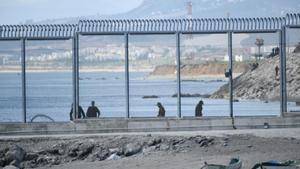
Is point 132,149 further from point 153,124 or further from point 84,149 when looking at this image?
point 153,124

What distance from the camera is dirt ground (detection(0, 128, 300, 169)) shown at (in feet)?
72.3

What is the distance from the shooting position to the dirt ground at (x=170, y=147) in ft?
72.3

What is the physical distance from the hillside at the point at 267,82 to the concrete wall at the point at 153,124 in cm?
3702

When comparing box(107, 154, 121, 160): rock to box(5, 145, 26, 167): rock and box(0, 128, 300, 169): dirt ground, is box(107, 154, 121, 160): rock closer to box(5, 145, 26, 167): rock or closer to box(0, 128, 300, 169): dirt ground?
box(0, 128, 300, 169): dirt ground

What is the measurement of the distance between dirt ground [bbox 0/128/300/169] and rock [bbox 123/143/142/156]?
0.08 meters

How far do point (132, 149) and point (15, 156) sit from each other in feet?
10.4

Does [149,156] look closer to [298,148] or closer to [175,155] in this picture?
[175,155]

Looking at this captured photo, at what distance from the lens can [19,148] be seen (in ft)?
81.6

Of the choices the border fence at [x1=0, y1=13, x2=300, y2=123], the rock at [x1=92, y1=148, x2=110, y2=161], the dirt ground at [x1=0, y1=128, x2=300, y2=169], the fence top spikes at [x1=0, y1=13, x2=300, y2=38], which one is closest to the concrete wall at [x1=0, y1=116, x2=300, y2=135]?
the border fence at [x1=0, y1=13, x2=300, y2=123]

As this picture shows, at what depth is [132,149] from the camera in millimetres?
24531

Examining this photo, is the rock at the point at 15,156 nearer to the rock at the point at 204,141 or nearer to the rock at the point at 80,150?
the rock at the point at 80,150

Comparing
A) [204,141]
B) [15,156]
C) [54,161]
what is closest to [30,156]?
[15,156]

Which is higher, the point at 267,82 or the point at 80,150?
the point at 267,82

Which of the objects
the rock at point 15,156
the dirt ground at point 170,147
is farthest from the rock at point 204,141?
the rock at point 15,156
